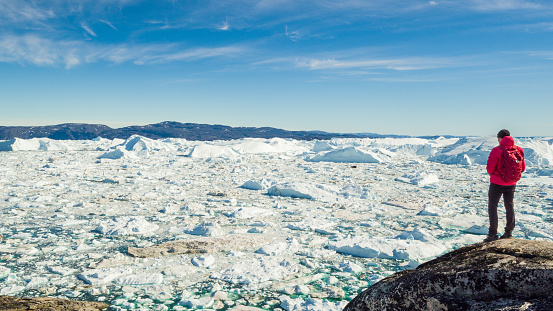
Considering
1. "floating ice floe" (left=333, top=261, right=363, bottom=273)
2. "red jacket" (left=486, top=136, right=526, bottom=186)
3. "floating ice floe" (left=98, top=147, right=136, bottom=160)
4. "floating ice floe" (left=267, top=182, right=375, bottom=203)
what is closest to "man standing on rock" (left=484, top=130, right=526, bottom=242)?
"red jacket" (left=486, top=136, right=526, bottom=186)

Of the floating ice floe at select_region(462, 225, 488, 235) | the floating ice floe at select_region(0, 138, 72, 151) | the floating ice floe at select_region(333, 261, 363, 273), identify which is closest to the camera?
the floating ice floe at select_region(333, 261, 363, 273)

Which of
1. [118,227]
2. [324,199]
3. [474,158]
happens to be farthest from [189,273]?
[474,158]

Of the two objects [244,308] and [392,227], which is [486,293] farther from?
[392,227]

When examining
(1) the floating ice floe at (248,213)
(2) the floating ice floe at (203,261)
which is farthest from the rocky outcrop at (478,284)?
(1) the floating ice floe at (248,213)

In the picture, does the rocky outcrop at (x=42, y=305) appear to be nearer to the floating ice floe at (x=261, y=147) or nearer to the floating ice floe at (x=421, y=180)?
the floating ice floe at (x=421, y=180)

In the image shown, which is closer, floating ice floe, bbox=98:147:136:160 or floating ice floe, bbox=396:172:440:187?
floating ice floe, bbox=396:172:440:187

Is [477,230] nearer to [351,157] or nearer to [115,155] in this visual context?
[351,157]

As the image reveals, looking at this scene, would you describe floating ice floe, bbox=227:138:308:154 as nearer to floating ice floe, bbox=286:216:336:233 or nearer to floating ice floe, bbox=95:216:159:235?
floating ice floe, bbox=286:216:336:233
